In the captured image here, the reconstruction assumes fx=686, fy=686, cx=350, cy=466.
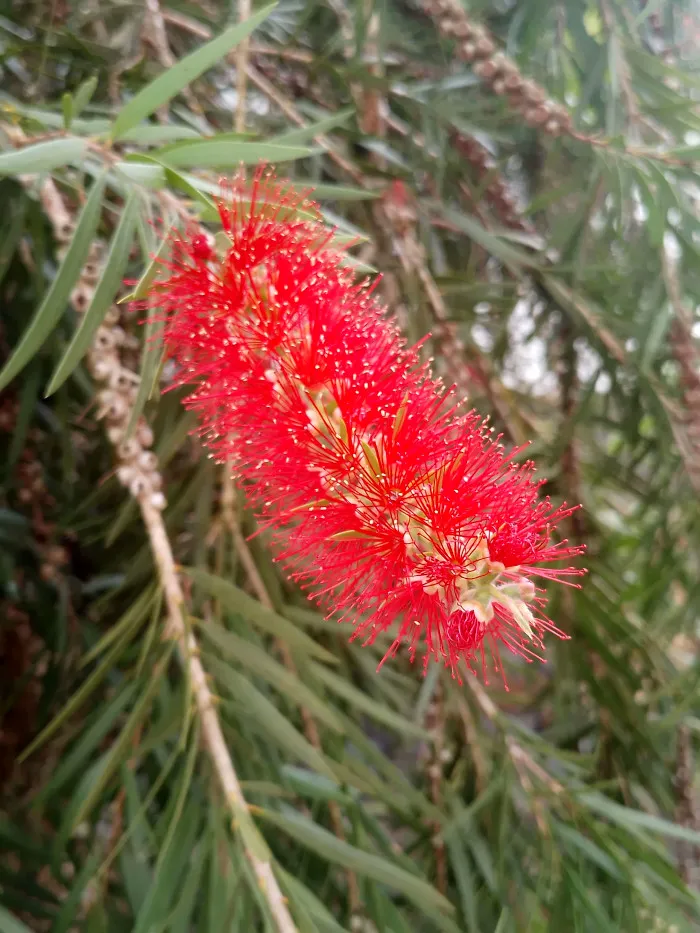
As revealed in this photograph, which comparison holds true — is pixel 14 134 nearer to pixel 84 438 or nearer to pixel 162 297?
pixel 162 297

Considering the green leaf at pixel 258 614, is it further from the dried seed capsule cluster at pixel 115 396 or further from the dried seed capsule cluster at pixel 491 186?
the dried seed capsule cluster at pixel 491 186

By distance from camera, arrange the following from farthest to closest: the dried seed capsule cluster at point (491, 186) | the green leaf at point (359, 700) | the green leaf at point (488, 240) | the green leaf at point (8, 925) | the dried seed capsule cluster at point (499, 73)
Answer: the dried seed capsule cluster at point (491, 186)
the green leaf at point (488, 240)
the dried seed capsule cluster at point (499, 73)
the green leaf at point (359, 700)
the green leaf at point (8, 925)

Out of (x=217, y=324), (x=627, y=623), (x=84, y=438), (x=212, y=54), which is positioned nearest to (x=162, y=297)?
(x=217, y=324)

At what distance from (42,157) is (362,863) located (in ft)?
1.93

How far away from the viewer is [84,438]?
0.95 meters

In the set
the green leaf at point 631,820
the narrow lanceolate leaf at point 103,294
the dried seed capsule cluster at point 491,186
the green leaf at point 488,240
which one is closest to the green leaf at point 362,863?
the green leaf at point 631,820

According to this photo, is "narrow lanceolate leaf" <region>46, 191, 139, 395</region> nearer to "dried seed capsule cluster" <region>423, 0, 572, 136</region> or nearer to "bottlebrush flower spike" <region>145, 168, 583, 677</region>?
"bottlebrush flower spike" <region>145, 168, 583, 677</region>

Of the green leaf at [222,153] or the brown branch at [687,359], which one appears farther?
the brown branch at [687,359]

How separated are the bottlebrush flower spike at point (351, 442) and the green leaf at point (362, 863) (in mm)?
236

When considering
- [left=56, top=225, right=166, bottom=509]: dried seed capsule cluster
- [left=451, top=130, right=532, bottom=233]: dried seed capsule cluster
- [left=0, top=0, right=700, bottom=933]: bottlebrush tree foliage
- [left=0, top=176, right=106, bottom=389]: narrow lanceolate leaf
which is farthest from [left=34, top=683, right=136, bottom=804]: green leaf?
[left=451, top=130, right=532, bottom=233]: dried seed capsule cluster

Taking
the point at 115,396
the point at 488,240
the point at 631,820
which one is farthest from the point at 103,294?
the point at 631,820

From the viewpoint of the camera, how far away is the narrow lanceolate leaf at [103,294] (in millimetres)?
434

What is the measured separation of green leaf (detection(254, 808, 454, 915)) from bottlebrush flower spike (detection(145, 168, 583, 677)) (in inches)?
9.3

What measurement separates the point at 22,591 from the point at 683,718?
0.88 metres
